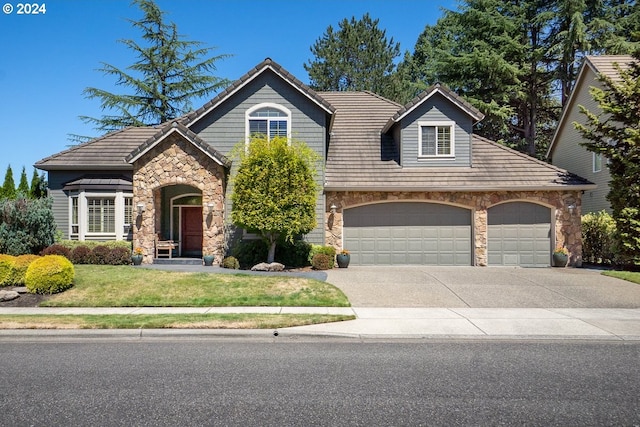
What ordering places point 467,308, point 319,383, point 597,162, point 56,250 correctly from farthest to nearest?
1. point 597,162
2. point 56,250
3. point 467,308
4. point 319,383

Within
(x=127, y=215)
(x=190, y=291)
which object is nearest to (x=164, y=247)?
(x=127, y=215)

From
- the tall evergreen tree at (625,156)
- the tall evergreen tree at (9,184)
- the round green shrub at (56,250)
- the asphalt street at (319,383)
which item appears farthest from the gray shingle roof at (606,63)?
the tall evergreen tree at (9,184)

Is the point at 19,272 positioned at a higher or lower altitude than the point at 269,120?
lower

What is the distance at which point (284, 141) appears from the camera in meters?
15.4

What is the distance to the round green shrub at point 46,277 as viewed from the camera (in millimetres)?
11320

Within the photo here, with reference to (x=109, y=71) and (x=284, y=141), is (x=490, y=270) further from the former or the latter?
(x=109, y=71)

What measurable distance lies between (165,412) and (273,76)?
614 inches

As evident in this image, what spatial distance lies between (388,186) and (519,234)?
233 inches

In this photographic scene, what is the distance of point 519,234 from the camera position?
17672mm

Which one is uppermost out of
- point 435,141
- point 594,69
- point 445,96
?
point 594,69

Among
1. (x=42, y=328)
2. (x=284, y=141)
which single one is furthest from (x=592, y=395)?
(x=284, y=141)

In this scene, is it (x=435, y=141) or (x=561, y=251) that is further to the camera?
(x=435, y=141)

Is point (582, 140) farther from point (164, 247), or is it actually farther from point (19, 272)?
point (19, 272)

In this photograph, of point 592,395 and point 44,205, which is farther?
point 44,205
